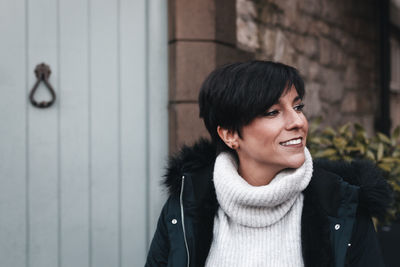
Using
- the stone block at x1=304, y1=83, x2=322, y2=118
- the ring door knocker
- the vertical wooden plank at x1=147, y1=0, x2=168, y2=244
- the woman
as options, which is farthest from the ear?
the stone block at x1=304, y1=83, x2=322, y2=118

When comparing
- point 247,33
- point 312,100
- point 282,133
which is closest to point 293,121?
point 282,133

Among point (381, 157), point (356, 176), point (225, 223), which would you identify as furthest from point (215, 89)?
point (381, 157)

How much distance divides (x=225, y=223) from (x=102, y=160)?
50.3 inches

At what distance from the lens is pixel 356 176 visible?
161 centimetres

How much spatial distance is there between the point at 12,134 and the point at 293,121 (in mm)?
1711

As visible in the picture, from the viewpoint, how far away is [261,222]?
1.59 metres

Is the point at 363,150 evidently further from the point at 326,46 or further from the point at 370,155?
the point at 326,46

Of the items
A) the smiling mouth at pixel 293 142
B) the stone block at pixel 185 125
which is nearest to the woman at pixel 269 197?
the smiling mouth at pixel 293 142

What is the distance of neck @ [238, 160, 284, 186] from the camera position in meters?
1.67

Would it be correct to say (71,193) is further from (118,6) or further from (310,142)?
(310,142)

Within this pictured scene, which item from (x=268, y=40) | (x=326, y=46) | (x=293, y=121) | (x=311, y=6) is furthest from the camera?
(x=326, y=46)

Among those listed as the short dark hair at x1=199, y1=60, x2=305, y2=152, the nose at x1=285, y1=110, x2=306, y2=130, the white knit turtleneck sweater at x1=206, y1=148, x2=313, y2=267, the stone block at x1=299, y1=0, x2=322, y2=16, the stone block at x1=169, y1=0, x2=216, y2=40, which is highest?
the stone block at x1=299, y1=0, x2=322, y2=16

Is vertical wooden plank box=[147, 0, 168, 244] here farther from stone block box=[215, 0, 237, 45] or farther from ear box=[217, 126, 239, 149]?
ear box=[217, 126, 239, 149]

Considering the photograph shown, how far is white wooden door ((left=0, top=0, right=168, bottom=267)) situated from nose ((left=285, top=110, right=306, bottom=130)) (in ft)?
4.67
